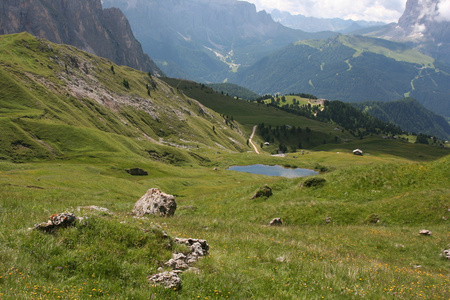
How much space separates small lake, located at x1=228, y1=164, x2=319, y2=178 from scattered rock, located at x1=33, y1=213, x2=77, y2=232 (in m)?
149

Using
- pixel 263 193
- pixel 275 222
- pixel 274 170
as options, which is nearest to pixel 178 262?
pixel 275 222

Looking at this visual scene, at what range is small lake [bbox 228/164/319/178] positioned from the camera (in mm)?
163575

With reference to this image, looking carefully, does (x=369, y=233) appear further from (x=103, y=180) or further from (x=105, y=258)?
Answer: (x=103, y=180)

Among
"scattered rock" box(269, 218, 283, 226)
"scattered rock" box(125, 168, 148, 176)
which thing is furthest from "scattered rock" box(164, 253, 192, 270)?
"scattered rock" box(125, 168, 148, 176)

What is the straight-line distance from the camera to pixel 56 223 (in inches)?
476

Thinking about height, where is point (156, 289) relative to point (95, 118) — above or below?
below

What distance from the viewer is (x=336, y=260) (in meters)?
16.2

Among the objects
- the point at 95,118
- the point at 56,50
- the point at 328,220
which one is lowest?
the point at 328,220

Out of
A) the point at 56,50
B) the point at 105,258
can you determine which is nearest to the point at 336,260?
the point at 105,258

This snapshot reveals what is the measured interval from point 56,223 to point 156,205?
1716cm

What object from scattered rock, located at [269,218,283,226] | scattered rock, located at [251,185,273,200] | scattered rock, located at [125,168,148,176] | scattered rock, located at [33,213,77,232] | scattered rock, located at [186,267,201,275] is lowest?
scattered rock, located at [125,168,148,176]

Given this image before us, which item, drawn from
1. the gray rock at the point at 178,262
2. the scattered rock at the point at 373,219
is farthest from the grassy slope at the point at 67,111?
the scattered rock at the point at 373,219

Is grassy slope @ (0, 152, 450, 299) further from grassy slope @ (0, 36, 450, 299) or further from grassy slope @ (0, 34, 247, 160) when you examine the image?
grassy slope @ (0, 34, 247, 160)

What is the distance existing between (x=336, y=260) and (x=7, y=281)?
1491cm
